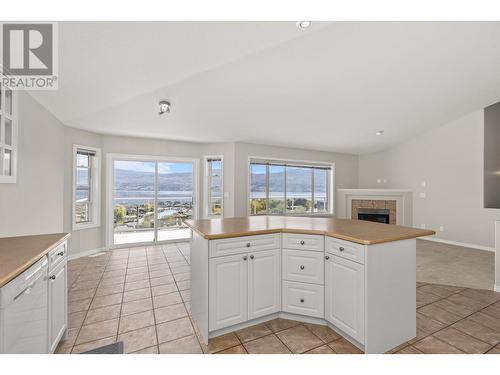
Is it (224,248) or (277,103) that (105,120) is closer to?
(277,103)

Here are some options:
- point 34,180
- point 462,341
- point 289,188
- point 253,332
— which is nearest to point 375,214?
point 289,188

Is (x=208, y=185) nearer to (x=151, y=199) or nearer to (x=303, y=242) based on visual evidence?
(x=151, y=199)

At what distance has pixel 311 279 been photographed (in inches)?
82.8

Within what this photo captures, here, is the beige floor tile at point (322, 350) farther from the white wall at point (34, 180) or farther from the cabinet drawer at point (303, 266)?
the white wall at point (34, 180)

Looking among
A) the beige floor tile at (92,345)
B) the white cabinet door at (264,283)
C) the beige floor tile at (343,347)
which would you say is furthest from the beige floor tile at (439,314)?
the beige floor tile at (92,345)

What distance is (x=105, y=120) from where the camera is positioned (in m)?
3.92

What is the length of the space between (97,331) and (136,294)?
75cm

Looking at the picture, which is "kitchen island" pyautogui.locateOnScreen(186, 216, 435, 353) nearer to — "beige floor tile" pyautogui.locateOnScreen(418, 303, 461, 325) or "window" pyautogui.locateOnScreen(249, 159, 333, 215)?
"beige floor tile" pyautogui.locateOnScreen(418, 303, 461, 325)

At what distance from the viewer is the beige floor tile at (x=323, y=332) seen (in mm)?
1960

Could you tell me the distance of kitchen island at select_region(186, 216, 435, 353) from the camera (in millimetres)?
1764

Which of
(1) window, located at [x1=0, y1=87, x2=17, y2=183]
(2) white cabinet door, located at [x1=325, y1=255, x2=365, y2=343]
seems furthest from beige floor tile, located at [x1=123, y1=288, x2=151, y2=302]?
(2) white cabinet door, located at [x1=325, y1=255, x2=365, y2=343]

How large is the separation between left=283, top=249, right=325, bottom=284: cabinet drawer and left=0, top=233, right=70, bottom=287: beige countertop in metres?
1.80
